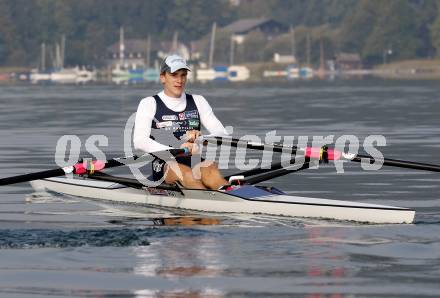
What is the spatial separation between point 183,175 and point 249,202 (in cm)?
123

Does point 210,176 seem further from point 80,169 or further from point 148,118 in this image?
point 80,169

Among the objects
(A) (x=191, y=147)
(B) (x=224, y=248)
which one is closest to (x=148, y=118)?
(A) (x=191, y=147)

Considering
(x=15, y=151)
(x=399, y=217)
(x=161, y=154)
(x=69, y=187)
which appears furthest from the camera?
(x=15, y=151)

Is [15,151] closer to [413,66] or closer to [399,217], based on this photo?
[399,217]

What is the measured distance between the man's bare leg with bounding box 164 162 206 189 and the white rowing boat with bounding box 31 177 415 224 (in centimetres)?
16

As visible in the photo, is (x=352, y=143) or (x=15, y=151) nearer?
(x=15, y=151)

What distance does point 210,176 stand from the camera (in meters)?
17.3

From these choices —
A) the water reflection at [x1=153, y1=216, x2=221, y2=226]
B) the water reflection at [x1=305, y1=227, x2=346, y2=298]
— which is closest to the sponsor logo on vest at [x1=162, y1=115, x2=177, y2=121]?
the water reflection at [x1=153, y1=216, x2=221, y2=226]

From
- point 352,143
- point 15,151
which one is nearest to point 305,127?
point 352,143

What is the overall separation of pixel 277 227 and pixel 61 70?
182525 millimetres

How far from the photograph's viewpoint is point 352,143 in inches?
1187

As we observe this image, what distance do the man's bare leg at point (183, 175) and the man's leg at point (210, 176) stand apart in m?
0.09

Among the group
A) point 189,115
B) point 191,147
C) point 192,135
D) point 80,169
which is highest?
point 189,115

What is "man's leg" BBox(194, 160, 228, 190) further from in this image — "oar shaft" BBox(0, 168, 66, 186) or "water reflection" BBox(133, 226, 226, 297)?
"water reflection" BBox(133, 226, 226, 297)
